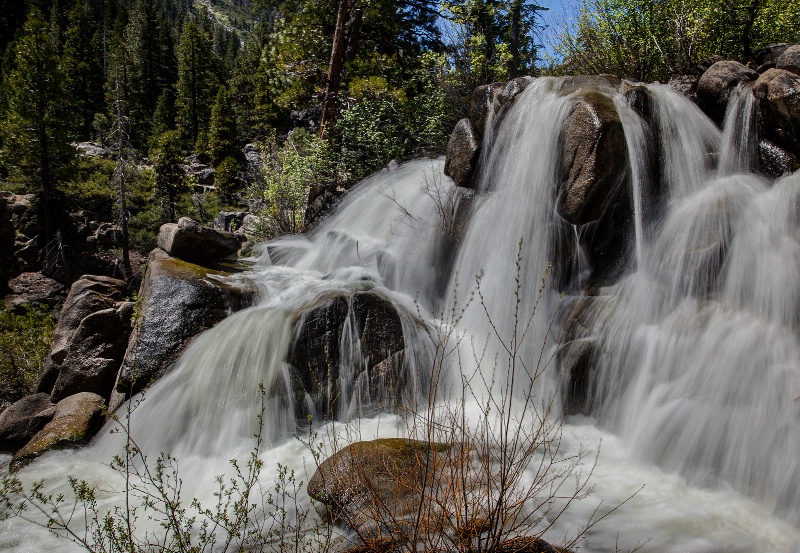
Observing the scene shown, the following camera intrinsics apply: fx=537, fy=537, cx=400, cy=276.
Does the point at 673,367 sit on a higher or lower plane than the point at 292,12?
lower

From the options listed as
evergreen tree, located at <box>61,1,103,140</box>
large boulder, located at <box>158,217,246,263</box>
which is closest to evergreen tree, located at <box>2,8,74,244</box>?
large boulder, located at <box>158,217,246,263</box>

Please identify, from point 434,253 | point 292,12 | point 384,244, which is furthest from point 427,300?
point 292,12

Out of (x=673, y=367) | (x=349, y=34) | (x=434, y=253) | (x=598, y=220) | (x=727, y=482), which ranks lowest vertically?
(x=727, y=482)

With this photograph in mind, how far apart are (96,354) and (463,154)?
6.70m

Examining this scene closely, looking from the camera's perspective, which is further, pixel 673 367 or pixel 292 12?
pixel 292 12

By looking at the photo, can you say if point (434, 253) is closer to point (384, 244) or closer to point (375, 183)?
point (384, 244)

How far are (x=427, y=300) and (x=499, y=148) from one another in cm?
281

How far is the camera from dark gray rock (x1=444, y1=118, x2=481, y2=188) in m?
9.29

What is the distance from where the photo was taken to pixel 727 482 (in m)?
4.76

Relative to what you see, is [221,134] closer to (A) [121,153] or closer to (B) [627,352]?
(A) [121,153]

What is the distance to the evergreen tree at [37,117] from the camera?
22.1 m

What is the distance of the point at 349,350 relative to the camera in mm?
7141

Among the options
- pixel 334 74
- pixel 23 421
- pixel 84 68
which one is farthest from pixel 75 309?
pixel 84 68

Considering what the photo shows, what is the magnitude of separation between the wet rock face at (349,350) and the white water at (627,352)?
0.64 ft
